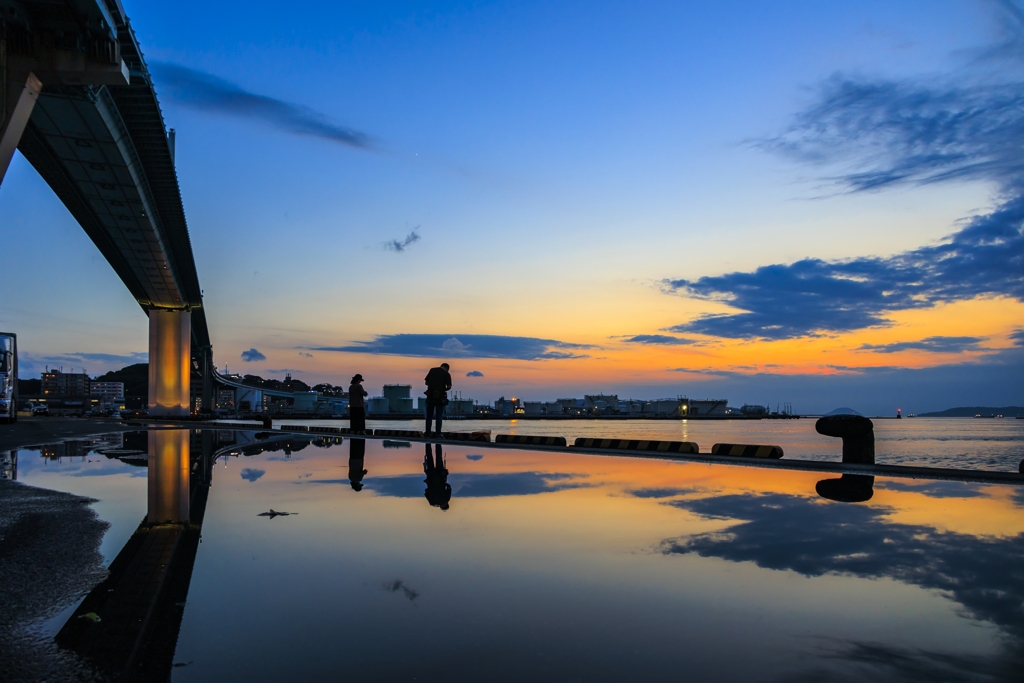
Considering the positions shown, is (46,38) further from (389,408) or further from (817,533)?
(389,408)

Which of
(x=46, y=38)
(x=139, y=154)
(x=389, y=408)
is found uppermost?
(x=139, y=154)

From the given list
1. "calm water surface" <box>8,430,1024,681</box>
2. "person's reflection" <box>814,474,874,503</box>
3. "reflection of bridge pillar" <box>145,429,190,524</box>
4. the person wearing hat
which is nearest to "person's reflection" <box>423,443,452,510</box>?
"calm water surface" <box>8,430,1024,681</box>

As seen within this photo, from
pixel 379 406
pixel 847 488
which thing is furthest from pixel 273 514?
pixel 379 406

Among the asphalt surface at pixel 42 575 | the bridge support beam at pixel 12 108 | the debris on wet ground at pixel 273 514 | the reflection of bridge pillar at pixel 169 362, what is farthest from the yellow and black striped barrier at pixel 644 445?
the reflection of bridge pillar at pixel 169 362

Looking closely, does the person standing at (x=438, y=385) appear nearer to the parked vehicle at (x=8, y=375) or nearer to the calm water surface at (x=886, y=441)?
the calm water surface at (x=886, y=441)

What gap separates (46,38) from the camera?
73.2ft

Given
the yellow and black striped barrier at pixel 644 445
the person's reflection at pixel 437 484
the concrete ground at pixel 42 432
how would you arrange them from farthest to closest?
the concrete ground at pixel 42 432
the yellow and black striped barrier at pixel 644 445
the person's reflection at pixel 437 484

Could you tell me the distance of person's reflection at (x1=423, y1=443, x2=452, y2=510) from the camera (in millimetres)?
7255

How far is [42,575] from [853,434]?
11.9 meters

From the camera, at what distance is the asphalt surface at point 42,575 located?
2709 mm

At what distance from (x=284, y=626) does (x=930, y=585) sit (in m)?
3.50

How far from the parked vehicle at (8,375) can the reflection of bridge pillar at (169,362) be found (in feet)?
84.6

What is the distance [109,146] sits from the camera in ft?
122

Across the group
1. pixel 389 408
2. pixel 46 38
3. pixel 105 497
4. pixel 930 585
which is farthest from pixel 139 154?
pixel 389 408
